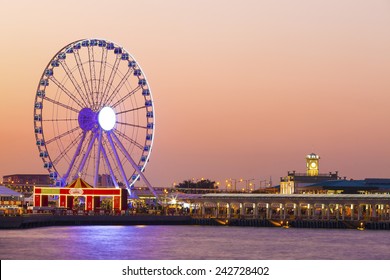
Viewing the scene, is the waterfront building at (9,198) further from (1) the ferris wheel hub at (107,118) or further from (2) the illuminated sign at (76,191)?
(1) the ferris wheel hub at (107,118)

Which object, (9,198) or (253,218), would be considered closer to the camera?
(253,218)

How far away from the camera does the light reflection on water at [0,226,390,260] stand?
8706 centimetres

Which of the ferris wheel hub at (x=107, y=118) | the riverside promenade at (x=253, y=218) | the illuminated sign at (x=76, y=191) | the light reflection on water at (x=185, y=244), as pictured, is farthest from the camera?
the illuminated sign at (x=76, y=191)

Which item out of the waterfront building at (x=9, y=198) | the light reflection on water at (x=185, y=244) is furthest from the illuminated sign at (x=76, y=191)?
the waterfront building at (x=9, y=198)

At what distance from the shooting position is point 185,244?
100 m

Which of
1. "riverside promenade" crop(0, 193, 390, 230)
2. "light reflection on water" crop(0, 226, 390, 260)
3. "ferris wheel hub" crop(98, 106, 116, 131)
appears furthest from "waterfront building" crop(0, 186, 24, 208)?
"ferris wheel hub" crop(98, 106, 116, 131)

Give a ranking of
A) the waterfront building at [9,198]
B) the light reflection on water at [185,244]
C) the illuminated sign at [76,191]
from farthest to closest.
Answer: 1. the waterfront building at [9,198]
2. the illuminated sign at [76,191]
3. the light reflection on water at [185,244]

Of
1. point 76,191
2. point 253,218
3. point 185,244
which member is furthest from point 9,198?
point 185,244

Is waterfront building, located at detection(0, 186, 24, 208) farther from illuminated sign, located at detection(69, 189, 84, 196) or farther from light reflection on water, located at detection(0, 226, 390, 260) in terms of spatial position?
light reflection on water, located at detection(0, 226, 390, 260)

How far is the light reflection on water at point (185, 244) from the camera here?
87.1 m

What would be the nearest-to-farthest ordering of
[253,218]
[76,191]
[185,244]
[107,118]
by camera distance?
[185,244] < [107,118] < [76,191] < [253,218]

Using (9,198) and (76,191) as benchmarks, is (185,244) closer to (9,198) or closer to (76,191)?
(76,191)

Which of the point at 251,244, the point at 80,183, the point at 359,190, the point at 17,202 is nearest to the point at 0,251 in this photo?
the point at 251,244
